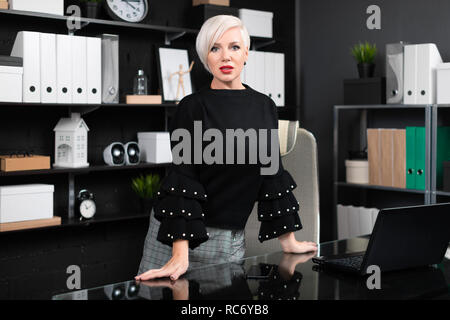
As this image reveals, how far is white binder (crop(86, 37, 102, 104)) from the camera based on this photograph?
3.18m

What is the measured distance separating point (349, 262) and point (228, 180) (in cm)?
38

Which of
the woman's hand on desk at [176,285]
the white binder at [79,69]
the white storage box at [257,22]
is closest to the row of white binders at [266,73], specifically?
the white storage box at [257,22]

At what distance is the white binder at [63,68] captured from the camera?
3074 mm

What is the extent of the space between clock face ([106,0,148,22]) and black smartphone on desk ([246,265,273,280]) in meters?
2.34

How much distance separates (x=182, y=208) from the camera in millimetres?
1419

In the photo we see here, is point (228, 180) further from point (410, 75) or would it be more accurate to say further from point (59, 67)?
point (410, 75)

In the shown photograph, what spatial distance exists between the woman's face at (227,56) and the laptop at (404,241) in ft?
1.74

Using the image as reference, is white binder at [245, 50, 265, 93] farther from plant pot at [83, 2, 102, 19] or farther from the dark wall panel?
plant pot at [83, 2, 102, 19]

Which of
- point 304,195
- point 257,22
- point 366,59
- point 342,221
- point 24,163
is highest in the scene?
point 257,22

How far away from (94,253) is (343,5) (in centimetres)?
236

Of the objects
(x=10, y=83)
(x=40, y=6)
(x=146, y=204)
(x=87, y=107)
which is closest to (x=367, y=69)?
Answer: (x=146, y=204)

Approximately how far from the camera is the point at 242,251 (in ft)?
5.52

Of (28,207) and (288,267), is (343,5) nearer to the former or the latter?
(28,207)
